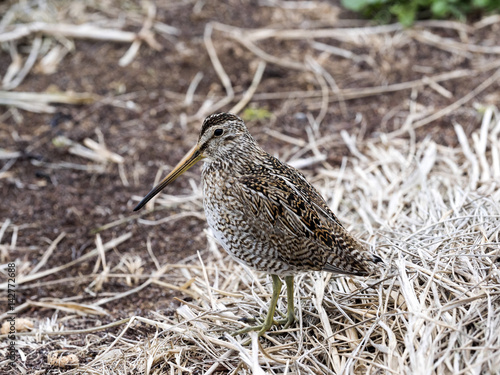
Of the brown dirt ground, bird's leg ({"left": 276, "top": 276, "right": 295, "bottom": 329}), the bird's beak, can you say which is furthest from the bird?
the brown dirt ground

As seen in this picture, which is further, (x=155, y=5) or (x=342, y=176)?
(x=155, y=5)

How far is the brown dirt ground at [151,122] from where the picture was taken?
486 centimetres

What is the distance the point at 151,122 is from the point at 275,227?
3264 millimetres

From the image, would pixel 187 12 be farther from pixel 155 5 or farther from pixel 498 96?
pixel 498 96

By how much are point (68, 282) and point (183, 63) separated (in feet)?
10.9

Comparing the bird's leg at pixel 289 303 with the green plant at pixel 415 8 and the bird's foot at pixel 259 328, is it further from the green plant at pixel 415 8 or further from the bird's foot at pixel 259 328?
the green plant at pixel 415 8

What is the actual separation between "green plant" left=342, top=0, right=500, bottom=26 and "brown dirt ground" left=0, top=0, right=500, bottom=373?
0.33m

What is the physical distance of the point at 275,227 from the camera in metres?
3.36

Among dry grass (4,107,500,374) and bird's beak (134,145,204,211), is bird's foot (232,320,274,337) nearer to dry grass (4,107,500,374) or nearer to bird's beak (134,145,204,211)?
dry grass (4,107,500,374)

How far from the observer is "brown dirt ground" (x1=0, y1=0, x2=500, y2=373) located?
4.86m

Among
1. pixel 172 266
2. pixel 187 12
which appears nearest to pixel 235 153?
pixel 172 266

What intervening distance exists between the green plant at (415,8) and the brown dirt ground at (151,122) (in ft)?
1.09

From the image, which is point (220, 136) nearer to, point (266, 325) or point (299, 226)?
point (299, 226)

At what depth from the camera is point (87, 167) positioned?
18.7 ft
